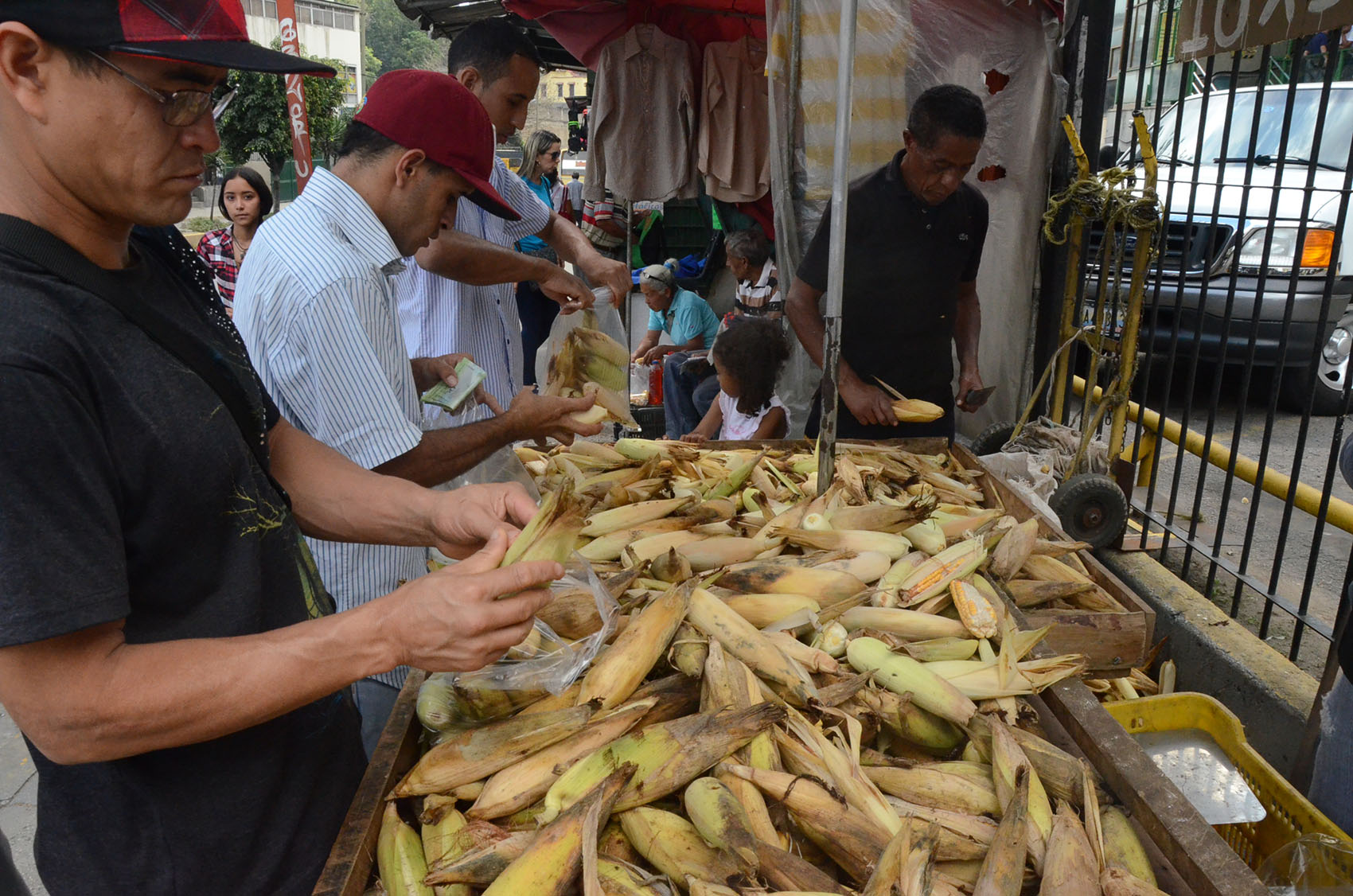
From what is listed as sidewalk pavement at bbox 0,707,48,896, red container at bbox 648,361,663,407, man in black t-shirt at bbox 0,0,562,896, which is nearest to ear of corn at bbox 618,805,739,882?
man in black t-shirt at bbox 0,0,562,896


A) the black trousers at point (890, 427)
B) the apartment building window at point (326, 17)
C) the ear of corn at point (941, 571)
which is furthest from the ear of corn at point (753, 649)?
the apartment building window at point (326, 17)

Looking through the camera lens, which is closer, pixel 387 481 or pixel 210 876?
pixel 210 876

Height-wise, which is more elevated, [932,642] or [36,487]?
[36,487]

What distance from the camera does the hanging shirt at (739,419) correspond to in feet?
14.9

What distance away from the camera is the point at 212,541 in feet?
3.91

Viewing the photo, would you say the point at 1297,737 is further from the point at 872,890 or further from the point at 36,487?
the point at 36,487

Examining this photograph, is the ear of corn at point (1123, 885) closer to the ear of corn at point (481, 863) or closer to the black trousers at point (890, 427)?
the ear of corn at point (481, 863)

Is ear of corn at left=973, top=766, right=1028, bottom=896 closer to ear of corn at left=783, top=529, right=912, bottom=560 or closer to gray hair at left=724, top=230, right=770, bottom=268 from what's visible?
ear of corn at left=783, top=529, right=912, bottom=560

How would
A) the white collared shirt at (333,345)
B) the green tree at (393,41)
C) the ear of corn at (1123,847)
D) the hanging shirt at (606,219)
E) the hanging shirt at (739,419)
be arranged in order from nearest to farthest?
the ear of corn at (1123,847) → the white collared shirt at (333,345) → the hanging shirt at (739,419) → the hanging shirt at (606,219) → the green tree at (393,41)

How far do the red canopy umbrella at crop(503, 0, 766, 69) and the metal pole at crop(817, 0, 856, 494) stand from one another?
3949 mm

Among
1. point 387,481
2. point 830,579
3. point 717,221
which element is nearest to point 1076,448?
point 830,579

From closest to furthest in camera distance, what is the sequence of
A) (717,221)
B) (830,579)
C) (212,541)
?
1. (212,541)
2. (830,579)
3. (717,221)

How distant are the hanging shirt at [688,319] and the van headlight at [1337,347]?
179 inches

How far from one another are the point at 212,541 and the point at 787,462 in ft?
7.59
